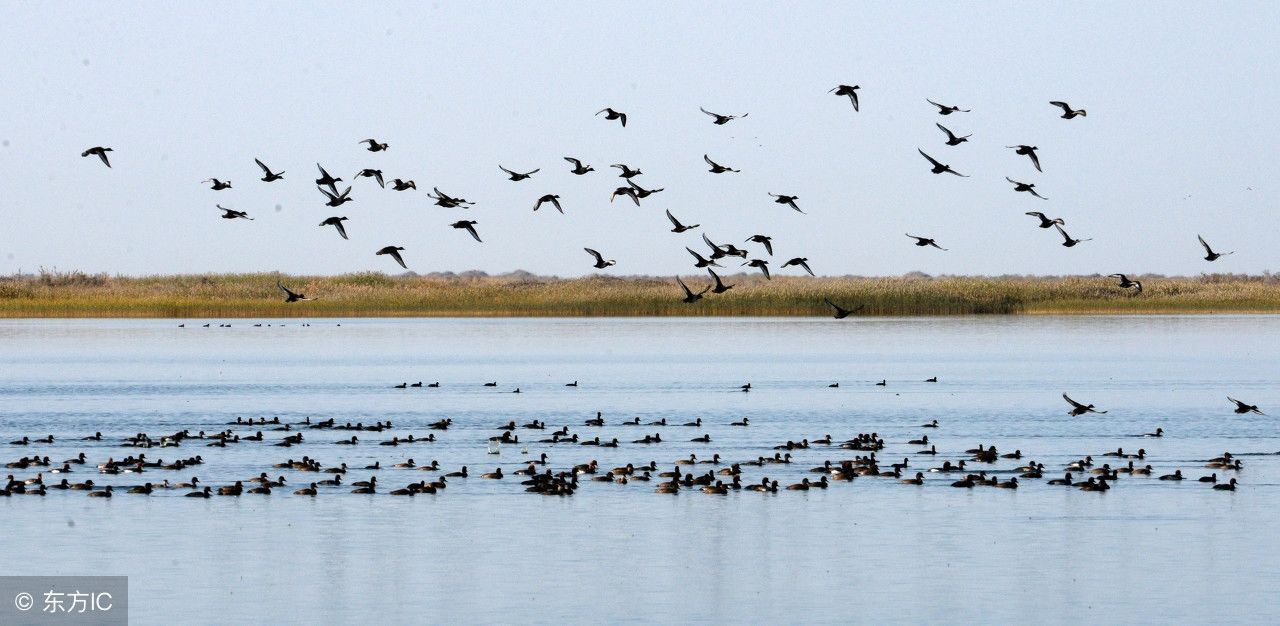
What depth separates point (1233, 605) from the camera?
18.5 metres

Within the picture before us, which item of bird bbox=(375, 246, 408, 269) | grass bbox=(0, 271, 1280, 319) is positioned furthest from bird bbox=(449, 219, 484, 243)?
grass bbox=(0, 271, 1280, 319)

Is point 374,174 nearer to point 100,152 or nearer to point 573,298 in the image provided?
point 100,152

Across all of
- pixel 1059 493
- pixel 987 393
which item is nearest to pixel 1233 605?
pixel 1059 493

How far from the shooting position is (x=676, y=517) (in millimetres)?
24984

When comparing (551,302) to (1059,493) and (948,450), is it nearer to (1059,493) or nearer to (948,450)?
(948,450)

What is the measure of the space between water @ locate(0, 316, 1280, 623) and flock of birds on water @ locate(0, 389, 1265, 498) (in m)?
0.24

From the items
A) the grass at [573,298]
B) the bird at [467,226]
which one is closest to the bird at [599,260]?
the bird at [467,226]

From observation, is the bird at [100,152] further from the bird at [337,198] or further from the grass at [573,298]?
the grass at [573,298]

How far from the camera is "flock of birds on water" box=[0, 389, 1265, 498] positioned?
1086 inches

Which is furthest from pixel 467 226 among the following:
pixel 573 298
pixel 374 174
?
pixel 573 298

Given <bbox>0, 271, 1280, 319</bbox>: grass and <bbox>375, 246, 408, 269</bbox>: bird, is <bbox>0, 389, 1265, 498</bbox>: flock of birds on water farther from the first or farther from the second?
<bbox>0, 271, 1280, 319</bbox>: grass

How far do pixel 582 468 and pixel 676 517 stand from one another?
5.19m

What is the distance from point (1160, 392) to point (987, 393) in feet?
15.2

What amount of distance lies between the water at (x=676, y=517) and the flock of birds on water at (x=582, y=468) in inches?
9.6
